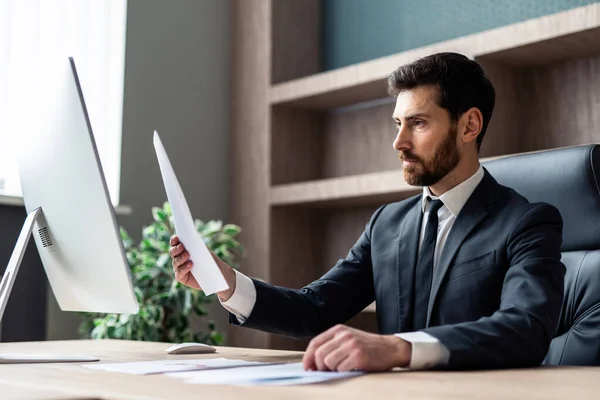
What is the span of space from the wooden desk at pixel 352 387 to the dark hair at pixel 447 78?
731mm

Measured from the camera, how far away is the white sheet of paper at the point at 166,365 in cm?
117

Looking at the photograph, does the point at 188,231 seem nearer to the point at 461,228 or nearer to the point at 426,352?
the point at 426,352

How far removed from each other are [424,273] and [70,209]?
0.73 meters

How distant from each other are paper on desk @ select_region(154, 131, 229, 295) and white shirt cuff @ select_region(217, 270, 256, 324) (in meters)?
0.29

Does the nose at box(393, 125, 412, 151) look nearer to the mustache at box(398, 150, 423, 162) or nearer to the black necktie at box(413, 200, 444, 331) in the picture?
the mustache at box(398, 150, 423, 162)

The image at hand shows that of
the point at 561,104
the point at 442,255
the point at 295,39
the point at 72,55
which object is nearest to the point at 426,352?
the point at 442,255

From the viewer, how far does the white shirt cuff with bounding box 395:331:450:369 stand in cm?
107

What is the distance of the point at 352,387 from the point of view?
0.90 metres

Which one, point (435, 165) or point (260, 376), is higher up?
point (435, 165)

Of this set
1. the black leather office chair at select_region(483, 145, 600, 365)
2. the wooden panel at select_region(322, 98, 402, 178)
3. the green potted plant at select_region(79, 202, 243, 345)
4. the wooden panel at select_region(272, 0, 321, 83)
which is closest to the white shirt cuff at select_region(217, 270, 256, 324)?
the black leather office chair at select_region(483, 145, 600, 365)

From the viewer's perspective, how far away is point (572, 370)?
3.76 feet

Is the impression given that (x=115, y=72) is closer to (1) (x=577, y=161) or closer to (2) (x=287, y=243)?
(2) (x=287, y=243)

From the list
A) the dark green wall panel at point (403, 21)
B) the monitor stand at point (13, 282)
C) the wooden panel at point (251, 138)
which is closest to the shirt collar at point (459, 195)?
the monitor stand at point (13, 282)

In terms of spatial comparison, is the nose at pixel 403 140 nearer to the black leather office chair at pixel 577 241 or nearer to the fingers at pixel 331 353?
the black leather office chair at pixel 577 241
